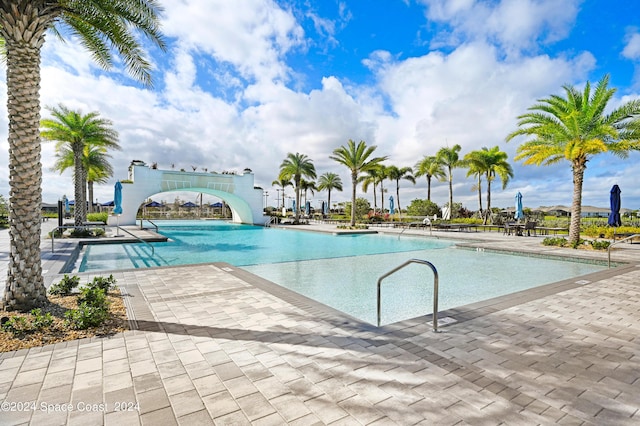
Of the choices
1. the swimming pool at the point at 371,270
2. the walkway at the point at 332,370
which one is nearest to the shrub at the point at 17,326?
the walkway at the point at 332,370

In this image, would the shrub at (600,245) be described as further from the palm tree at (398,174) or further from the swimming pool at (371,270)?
the palm tree at (398,174)

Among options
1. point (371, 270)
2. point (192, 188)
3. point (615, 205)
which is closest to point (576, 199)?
point (615, 205)

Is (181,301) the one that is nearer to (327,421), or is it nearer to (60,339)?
(60,339)

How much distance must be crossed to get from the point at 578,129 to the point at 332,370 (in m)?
15.2

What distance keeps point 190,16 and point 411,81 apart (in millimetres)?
10442

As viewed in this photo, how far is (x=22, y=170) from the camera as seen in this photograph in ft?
15.0

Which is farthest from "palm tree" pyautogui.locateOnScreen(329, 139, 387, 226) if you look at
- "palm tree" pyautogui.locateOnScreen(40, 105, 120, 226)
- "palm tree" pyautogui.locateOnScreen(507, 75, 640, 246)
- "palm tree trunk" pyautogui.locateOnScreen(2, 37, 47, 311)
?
"palm tree trunk" pyautogui.locateOnScreen(2, 37, 47, 311)

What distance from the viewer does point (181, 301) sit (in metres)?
5.47

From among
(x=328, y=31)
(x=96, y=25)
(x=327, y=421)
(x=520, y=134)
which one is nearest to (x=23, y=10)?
(x=96, y=25)

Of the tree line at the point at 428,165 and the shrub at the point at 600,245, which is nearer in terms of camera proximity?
the shrub at the point at 600,245

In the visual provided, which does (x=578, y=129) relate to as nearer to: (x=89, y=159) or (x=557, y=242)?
(x=557, y=242)

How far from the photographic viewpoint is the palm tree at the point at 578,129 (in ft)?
40.4

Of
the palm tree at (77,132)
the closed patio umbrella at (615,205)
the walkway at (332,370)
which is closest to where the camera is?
the walkway at (332,370)

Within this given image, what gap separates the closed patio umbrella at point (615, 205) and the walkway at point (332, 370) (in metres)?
14.9
